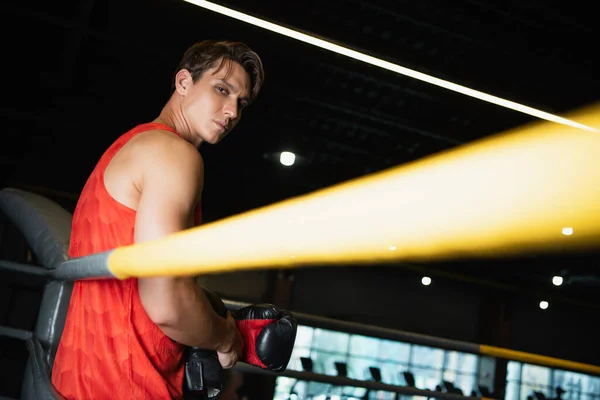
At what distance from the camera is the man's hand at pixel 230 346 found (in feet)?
3.60

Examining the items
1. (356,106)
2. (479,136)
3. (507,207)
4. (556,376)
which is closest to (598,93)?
(479,136)

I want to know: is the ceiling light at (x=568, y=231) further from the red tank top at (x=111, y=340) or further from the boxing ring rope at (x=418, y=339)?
the red tank top at (x=111, y=340)

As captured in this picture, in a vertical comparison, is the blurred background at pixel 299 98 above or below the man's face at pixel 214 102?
above

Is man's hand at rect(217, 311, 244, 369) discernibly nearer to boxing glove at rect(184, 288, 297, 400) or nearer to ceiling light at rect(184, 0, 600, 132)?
boxing glove at rect(184, 288, 297, 400)

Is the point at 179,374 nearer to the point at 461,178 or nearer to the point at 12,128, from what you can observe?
the point at 461,178

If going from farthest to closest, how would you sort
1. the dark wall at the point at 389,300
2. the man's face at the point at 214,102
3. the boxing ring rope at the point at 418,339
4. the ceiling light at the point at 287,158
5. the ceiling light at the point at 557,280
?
the ceiling light at the point at 557,280, the dark wall at the point at 389,300, the ceiling light at the point at 287,158, the boxing ring rope at the point at 418,339, the man's face at the point at 214,102

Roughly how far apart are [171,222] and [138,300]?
165 mm

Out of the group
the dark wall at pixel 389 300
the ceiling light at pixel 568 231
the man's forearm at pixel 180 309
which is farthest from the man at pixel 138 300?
the dark wall at pixel 389 300

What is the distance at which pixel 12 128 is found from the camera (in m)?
8.35

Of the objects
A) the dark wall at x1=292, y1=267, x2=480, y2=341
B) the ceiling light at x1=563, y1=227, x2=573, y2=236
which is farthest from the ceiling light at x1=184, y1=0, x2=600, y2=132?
the dark wall at x1=292, y1=267, x2=480, y2=341

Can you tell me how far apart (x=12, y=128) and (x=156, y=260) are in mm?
8448

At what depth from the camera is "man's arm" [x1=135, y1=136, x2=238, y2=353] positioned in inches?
38.1

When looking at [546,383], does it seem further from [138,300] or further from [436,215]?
[138,300]

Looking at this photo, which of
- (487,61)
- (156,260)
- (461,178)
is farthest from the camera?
(461,178)
